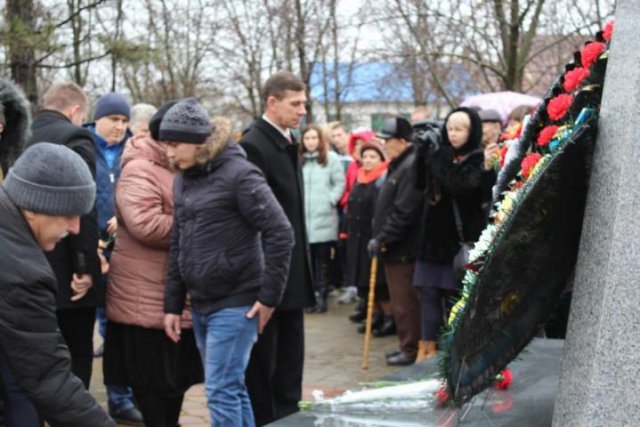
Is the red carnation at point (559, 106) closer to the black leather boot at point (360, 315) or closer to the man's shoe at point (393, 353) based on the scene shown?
the man's shoe at point (393, 353)

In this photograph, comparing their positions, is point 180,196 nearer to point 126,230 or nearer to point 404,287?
point 126,230

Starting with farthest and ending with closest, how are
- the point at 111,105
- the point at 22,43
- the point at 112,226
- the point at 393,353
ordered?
the point at 22,43 < the point at 393,353 < the point at 111,105 < the point at 112,226

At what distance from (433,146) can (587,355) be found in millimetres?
4555

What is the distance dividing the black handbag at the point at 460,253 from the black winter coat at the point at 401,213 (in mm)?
668

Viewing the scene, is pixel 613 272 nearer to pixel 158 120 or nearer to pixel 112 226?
pixel 158 120

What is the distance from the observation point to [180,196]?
15.5 ft

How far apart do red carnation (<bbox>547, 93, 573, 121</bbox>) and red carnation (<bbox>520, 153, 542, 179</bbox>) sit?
5.2 inches

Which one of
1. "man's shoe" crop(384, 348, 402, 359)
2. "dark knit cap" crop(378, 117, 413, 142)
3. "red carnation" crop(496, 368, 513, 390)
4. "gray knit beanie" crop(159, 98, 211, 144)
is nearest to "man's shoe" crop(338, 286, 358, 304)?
"man's shoe" crop(384, 348, 402, 359)

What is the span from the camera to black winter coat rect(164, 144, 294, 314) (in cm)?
456

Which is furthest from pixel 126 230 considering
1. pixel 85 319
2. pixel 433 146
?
pixel 433 146

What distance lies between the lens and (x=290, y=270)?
5.28 meters

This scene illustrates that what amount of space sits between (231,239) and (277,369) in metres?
1.08

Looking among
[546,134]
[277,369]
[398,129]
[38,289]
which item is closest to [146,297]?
[277,369]

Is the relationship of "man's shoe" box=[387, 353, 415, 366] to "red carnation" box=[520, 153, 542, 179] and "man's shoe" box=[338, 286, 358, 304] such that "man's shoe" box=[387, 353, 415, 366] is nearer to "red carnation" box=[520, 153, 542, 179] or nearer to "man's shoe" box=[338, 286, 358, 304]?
"man's shoe" box=[338, 286, 358, 304]
